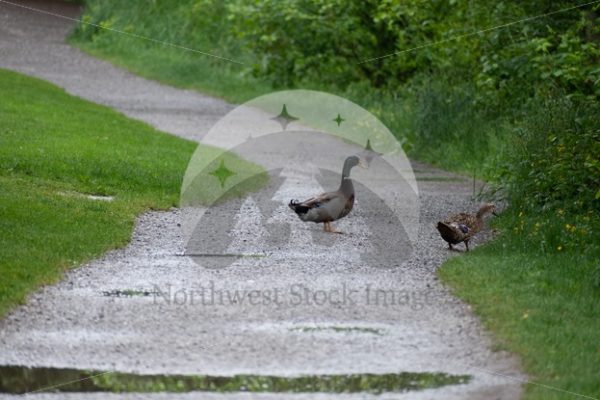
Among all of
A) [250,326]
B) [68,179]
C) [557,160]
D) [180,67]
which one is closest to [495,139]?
[557,160]

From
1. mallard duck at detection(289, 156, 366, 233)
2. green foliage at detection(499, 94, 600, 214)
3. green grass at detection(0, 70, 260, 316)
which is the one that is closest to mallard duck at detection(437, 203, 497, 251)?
mallard duck at detection(289, 156, 366, 233)

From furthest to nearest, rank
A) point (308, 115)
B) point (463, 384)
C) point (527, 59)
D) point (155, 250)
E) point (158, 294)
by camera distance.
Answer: point (308, 115) → point (527, 59) → point (155, 250) → point (158, 294) → point (463, 384)

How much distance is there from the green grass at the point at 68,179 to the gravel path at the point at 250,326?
1.05 ft

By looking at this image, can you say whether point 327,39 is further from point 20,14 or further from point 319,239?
point 20,14

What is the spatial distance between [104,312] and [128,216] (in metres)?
4.24

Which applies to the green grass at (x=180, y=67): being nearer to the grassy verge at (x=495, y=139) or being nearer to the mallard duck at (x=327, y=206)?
the grassy verge at (x=495, y=139)

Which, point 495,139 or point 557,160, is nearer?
Answer: point 557,160

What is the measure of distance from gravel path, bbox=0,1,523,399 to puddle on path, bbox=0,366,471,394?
0.11m

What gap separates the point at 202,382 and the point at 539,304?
117 inches

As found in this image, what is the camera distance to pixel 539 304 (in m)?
8.89

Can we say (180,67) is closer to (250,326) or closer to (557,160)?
(557,160)

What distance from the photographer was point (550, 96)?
51.6 ft

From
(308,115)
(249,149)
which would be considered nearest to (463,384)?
(249,149)

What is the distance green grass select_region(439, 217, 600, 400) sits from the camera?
7.24 meters
